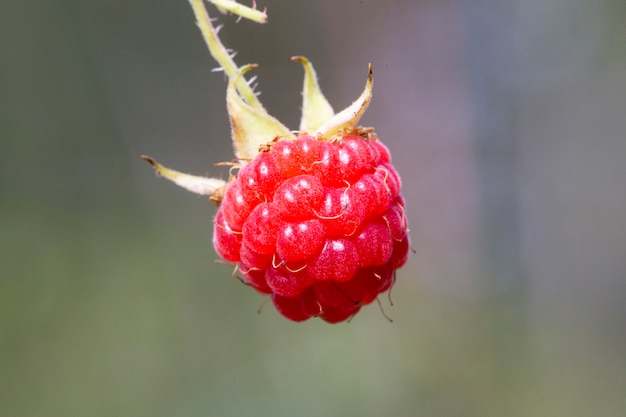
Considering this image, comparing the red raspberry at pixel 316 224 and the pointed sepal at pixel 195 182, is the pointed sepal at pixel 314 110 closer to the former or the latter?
the red raspberry at pixel 316 224

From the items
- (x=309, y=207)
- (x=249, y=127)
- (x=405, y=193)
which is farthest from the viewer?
(x=405, y=193)

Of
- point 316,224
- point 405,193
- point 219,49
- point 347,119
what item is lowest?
point 405,193

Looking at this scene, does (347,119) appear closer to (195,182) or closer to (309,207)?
(309,207)

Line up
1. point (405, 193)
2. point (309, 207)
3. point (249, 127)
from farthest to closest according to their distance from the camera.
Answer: point (405, 193) < point (249, 127) < point (309, 207)

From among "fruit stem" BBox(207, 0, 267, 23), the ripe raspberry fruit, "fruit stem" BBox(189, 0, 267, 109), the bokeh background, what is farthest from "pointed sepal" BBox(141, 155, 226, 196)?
the bokeh background

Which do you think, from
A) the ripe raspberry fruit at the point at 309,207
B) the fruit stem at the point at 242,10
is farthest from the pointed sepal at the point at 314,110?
the fruit stem at the point at 242,10

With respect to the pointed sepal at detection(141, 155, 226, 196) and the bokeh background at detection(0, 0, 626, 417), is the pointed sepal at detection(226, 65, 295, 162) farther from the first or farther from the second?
the bokeh background at detection(0, 0, 626, 417)

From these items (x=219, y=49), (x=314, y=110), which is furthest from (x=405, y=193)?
(x=219, y=49)

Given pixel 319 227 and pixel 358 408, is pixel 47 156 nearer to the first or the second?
pixel 358 408
